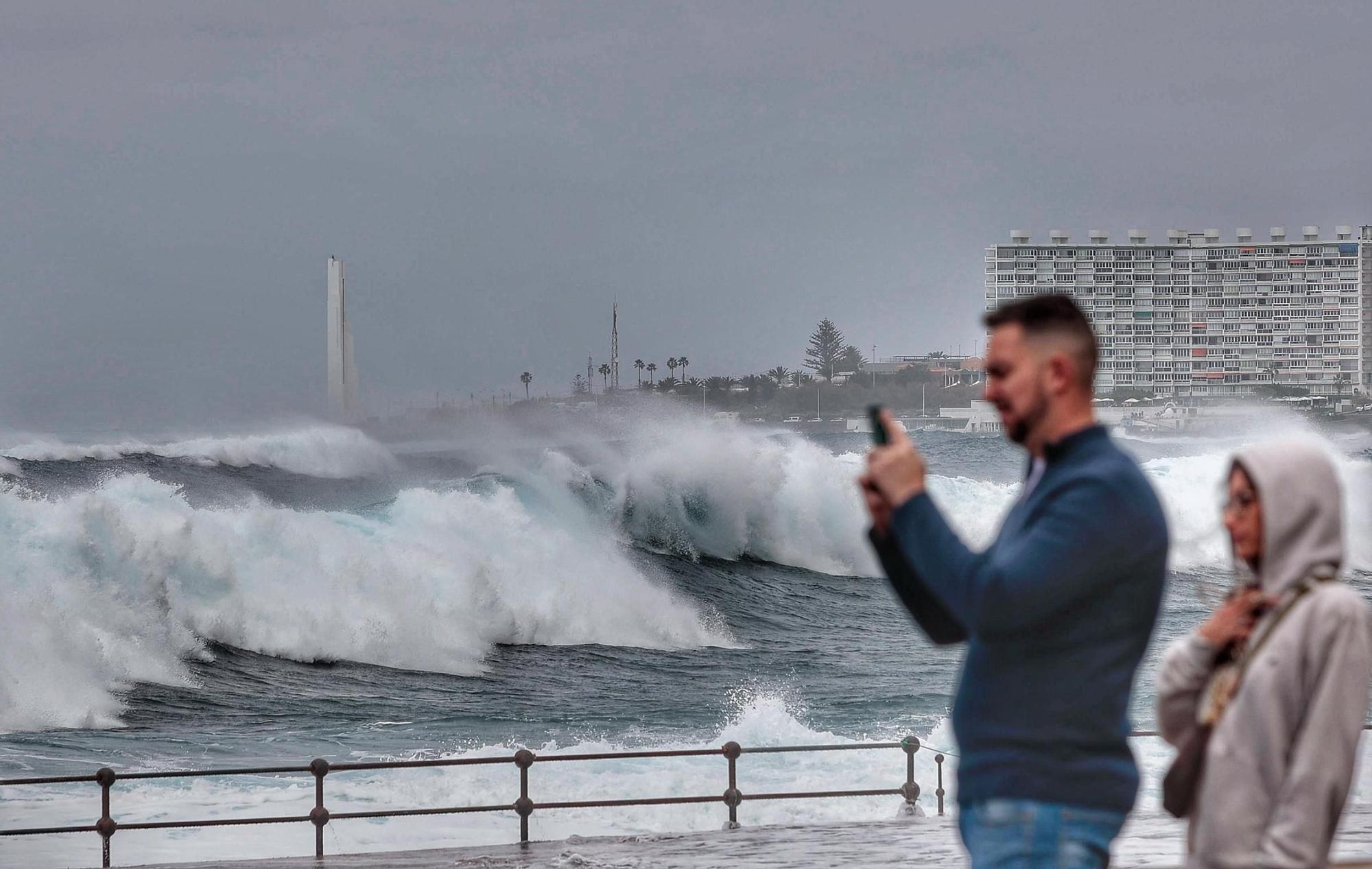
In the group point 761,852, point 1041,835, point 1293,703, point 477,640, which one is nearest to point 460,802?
point 761,852

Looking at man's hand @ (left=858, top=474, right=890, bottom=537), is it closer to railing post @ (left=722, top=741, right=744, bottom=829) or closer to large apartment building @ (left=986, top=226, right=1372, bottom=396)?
railing post @ (left=722, top=741, right=744, bottom=829)

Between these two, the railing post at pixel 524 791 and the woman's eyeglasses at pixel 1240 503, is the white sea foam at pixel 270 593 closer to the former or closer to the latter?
the railing post at pixel 524 791

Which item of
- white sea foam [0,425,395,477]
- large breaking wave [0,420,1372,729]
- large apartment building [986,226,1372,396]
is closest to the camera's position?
large breaking wave [0,420,1372,729]

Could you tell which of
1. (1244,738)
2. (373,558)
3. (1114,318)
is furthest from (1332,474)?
(1114,318)

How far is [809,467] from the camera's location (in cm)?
4516

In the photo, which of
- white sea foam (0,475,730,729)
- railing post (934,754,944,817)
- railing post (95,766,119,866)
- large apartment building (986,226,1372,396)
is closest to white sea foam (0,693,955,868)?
railing post (934,754,944,817)

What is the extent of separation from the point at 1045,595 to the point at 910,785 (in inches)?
333

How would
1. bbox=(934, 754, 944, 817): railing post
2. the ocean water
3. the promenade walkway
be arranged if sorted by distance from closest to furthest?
the promenade walkway → bbox=(934, 754, 944, 817): railing post → the ocean water

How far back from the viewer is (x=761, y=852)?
8.41 metres

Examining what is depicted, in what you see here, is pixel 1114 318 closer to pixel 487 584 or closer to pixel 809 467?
pixel 809 467

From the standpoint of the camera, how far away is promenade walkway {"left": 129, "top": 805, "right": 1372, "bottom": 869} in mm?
7934

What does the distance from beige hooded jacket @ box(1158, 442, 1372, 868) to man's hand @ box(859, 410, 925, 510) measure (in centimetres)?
47

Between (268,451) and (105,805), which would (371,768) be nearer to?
(105,805)

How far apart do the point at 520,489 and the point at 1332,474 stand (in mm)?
47855
